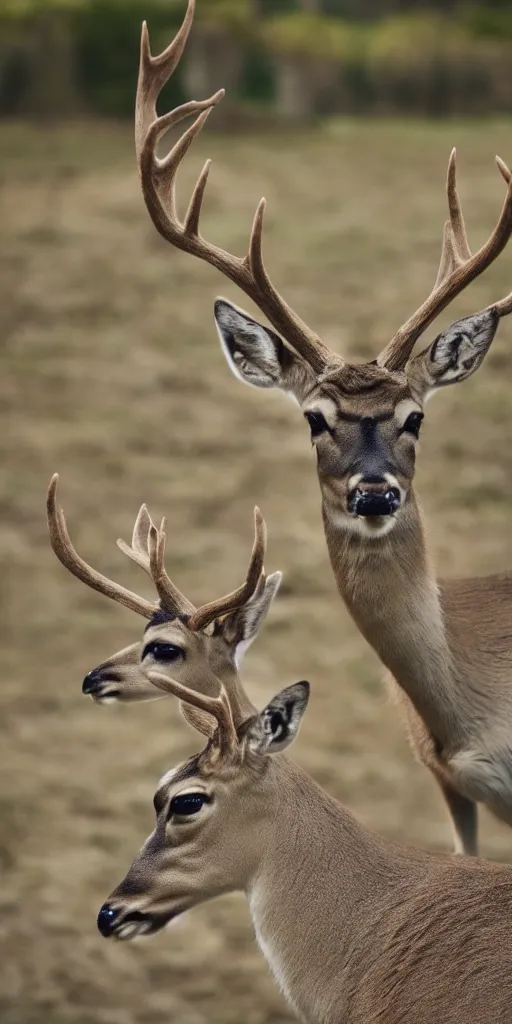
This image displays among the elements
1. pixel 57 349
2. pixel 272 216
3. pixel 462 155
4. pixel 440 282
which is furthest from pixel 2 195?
pixel 440 282

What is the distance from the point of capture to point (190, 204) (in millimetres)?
6258

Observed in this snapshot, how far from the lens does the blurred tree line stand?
2480cm

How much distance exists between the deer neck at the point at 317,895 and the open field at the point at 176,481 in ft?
9.95

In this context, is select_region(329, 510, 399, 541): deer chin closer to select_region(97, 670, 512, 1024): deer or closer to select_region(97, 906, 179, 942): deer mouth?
select_region(97, 670, 512, 1024): deer

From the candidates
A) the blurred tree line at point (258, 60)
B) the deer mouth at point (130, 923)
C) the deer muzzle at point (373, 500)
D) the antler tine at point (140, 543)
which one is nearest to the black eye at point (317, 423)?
the deer muzzle at point (373, 500)

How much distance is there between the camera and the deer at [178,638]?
5.94 m

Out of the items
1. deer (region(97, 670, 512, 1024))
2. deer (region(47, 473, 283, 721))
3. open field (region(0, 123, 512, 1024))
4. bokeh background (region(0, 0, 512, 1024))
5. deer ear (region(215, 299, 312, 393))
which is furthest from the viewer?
bokeh background (region(0, 0, 512, 1024))

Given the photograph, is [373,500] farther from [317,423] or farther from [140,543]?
[140,543]

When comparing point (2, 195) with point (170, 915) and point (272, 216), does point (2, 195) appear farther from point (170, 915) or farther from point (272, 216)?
point (170, 915)

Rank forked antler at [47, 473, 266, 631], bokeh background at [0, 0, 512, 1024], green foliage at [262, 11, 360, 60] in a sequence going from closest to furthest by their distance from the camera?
1. forked antler at [47, 473, 266, 631]
2. bokeh background at [0, 0, 512, 1024]
3. green foliage at [262, 11, 360, 60]

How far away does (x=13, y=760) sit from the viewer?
35.4 feet

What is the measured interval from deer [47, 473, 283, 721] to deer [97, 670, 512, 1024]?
17.2 inches

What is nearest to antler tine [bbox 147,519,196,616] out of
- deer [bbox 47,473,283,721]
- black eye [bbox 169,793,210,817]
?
deer [bbox 47,473,283,721]

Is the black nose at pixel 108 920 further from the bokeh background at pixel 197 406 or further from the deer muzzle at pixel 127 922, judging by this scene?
the bokeh background at pixel 197 406
